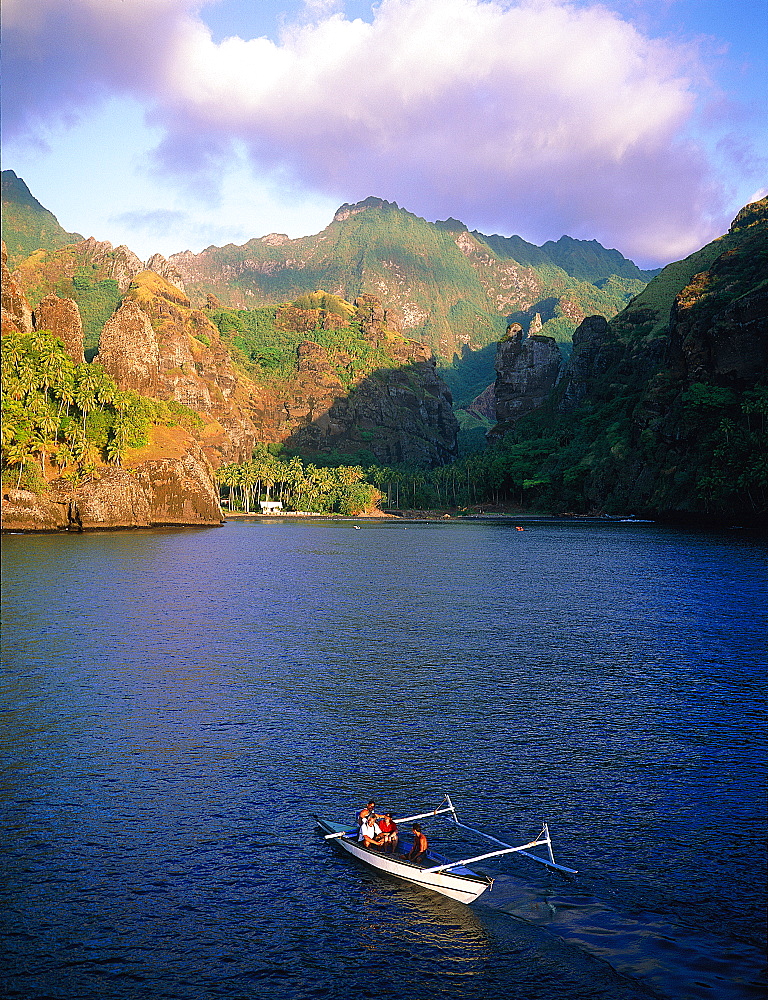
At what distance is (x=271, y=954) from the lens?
18.6 m

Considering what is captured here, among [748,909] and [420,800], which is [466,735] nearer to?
[420,800]

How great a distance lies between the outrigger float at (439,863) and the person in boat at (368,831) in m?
0.13

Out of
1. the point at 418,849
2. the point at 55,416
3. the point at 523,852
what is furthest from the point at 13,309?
the point at 523,852

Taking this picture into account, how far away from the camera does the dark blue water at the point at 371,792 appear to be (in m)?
18.4

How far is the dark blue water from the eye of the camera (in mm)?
18375

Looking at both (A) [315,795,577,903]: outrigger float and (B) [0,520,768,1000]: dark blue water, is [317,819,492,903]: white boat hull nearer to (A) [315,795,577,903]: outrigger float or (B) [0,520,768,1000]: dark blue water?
(A) [315,795,577,903]: outrigger float

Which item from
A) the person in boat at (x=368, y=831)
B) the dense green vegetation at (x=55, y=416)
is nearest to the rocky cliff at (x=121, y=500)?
the dense green vegetation at (x=55, y=416)

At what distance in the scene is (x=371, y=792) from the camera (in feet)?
92.1

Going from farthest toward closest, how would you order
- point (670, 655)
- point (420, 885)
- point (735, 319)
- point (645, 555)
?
point (735, 319)
point (645, 555)
point (670, 655)
point (420, 885)

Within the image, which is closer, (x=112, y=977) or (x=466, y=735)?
(x=112, y=977)

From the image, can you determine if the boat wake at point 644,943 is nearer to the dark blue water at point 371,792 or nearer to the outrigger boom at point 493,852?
the dark blue water at point 371,792

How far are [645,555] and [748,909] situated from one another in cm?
9255

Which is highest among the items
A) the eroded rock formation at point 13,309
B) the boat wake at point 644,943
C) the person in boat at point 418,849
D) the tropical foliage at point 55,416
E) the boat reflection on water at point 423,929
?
the eroded rock formation at point 13,309

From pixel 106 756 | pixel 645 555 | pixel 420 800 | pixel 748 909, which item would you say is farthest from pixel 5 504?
pixel 748 909
